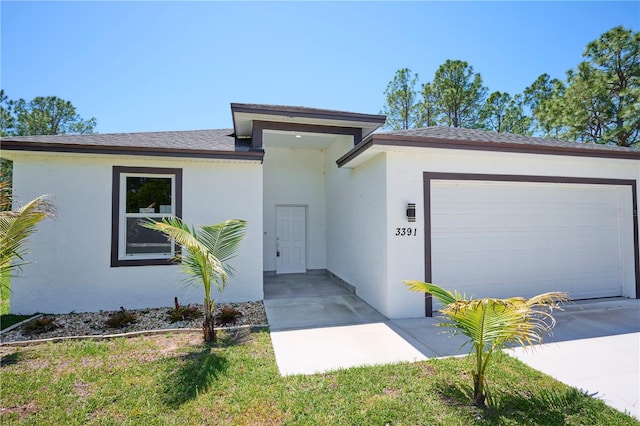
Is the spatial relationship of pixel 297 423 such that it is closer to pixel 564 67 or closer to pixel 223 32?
pixel 223 32

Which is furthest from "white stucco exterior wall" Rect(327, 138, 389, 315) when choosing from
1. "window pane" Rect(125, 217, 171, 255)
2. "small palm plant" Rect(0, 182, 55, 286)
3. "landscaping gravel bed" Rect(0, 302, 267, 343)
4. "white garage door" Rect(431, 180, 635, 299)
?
"small palm plant" Rect(0, 182, 55, 286)

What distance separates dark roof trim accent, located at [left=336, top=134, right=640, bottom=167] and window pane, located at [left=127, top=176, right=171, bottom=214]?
4.48 metres

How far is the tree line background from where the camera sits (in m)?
15.0

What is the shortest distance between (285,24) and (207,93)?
15.7 ft

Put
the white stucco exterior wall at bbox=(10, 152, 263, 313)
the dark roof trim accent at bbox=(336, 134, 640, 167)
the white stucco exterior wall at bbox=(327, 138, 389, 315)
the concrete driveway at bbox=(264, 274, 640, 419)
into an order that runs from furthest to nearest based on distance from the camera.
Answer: the white stucco exterior wall at bbox=(10, 152, 263, 313), the white stucco exterior wall at bbox=(327, 138, 389, 315), the dark roof trim accent at bbox=(336, 134, 640, 167), the concrete driveway at bbox=(264, 274, 640, 419)

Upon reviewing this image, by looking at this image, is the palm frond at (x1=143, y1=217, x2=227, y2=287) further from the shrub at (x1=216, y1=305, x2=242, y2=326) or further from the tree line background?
the tree line background

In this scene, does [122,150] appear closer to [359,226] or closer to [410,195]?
[359,226]

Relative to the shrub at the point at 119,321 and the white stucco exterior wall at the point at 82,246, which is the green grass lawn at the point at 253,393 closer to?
the shrub at the point at 119,321

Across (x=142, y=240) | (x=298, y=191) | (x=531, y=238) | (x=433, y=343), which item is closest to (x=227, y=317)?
(x=142, y=240)

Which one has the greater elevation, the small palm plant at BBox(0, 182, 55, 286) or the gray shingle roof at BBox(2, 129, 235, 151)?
the gray shingle roof at BBox(2, 129, 235, 151)

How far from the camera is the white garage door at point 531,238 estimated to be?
263 inches

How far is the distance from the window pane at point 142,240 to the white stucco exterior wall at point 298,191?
3998 millimetres

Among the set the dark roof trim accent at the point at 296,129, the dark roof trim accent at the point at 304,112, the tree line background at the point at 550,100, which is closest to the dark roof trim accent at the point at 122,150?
the dark roof trim accent at the point at 296,129

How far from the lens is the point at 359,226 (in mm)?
7750
